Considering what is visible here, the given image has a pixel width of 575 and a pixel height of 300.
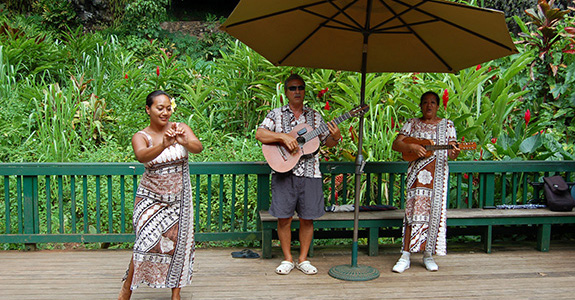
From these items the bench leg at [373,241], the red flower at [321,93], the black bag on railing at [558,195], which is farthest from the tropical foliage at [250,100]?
the bench leg at [373,241]

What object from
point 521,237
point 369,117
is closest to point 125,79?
point 369,117

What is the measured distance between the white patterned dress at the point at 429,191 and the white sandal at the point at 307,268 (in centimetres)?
86

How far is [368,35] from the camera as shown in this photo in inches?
144

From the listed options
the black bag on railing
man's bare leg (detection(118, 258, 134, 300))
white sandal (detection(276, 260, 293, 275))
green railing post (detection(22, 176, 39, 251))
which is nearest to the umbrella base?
white sandal (detection(276, 260, 293, 275))

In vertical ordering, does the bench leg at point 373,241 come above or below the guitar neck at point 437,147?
below

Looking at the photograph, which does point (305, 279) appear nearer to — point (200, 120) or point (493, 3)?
point (200, 120)

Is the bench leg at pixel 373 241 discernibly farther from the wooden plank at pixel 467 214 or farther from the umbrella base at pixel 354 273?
the umbrella base at pixel 354 273

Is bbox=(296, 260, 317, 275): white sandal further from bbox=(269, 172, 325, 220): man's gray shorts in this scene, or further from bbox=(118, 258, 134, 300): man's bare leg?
bbox=(118, 258, 134, 300): man's bare leg

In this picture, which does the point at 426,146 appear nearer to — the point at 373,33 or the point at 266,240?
the point at 373,33

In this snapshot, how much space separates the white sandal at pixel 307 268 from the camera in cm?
410

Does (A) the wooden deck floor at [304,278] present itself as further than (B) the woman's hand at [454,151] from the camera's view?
No

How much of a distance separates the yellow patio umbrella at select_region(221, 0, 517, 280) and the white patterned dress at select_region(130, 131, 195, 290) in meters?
1.03

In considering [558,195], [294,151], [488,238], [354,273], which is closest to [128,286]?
[294,151]

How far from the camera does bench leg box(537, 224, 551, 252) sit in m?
4.82
